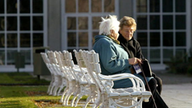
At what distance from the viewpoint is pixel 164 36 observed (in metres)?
22.7

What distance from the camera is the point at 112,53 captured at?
7457mm

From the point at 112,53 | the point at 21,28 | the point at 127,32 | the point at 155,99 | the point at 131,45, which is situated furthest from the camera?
the point at 21,28

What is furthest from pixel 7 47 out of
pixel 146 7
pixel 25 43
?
pixel 146 7

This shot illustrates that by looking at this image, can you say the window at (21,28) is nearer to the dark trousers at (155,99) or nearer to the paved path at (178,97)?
the paved path at (178,97)

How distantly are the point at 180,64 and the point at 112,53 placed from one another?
13172 mm

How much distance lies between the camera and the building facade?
22188mm

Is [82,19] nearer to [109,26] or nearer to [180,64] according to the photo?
[180,64]

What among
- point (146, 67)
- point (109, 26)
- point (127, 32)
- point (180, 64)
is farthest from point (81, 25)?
point (146, 67)

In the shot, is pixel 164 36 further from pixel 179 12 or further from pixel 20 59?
pixel 20 59

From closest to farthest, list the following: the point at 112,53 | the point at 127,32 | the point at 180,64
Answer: the point at 112,53 → the point at 127,32 → the point at 180,64

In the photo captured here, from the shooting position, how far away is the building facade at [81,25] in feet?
72.8

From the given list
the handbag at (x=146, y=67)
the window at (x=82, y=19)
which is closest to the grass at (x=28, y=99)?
the handbag at (x=146, y=67)

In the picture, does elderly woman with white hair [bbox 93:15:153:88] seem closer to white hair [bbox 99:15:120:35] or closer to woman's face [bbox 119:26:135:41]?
white hair [bbox 99:15:120:35]

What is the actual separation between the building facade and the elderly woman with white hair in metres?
14.4
